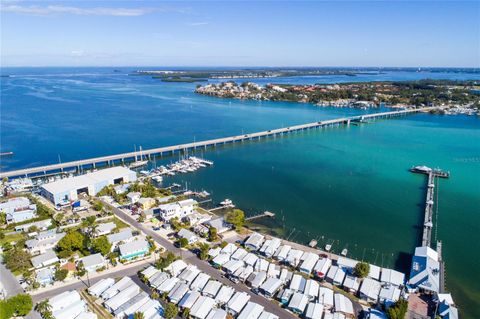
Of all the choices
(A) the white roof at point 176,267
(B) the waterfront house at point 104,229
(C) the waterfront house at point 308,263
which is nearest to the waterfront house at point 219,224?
(A) the white roof at point 176,267

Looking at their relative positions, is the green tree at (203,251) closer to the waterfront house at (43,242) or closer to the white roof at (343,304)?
the white roof at (343,304)

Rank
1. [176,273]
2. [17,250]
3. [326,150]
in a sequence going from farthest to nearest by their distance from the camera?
[326,150] → [17,250] → [176,273]

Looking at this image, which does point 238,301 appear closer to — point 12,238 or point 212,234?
point 212,234

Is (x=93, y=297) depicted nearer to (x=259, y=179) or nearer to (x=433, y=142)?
(x=259, y=179)

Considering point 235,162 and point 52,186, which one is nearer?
point 52,186

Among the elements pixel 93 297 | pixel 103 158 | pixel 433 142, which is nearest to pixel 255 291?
pixel 93 297

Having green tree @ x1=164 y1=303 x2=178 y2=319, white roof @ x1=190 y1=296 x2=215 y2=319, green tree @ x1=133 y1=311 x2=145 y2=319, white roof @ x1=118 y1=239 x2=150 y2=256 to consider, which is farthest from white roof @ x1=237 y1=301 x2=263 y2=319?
white roof @ x1=118 y1=239 x2=150 y2=256
